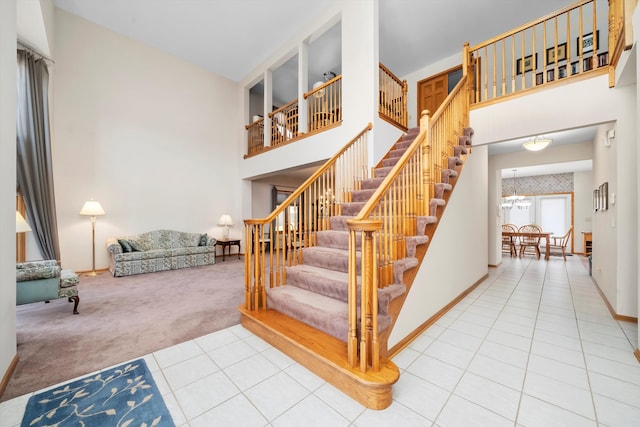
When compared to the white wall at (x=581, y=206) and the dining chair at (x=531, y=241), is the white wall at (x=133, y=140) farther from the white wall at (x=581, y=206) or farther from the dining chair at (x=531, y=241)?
the white wall at (x=581, y=206)

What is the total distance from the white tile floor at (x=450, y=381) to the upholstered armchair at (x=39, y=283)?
5.36ft

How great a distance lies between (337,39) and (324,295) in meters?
5.98

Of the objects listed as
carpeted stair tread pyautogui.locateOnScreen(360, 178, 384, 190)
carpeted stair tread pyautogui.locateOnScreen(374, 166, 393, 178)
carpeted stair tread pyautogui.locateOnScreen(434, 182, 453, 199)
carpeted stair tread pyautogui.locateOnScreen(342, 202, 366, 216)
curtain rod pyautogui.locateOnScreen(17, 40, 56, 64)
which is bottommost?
carpeted stair tread pyautogui.locateOnScreen(342, 202, 366, 216)

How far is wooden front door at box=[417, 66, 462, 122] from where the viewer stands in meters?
6.36

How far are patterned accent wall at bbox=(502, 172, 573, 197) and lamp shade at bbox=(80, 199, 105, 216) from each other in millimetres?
12453

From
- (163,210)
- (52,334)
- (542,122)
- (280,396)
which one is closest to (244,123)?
(163,210)

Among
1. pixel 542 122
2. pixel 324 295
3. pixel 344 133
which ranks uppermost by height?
pixel 344 133

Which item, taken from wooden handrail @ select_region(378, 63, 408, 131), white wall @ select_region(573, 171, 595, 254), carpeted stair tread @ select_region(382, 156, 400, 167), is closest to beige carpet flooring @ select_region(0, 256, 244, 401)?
carpeted stair tread @ select_region(382, 156, 400, 167)

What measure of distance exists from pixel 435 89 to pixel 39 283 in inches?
323

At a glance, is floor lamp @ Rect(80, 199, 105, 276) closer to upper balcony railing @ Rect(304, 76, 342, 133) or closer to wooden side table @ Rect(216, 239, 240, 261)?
wooden side table @ Rect(216, 239, 240, 261)

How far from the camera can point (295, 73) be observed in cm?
729

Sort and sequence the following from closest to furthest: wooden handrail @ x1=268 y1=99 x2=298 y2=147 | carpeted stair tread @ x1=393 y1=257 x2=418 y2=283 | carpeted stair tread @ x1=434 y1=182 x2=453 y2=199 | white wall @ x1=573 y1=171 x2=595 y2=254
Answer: carpeted stair tread @ x1=393 y1=257 x2=418 y2=283, carpeted stair tread @ x1=434 y1=182 x2=453 y2=199, wooden handrail @ x1=268 y1=99 x2=298 y2=147, white wall @ x1=573 y1=171 x2=595 y2=254

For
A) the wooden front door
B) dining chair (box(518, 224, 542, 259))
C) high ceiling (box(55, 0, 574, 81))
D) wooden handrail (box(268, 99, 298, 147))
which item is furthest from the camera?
dining chair (box(518, 224, 542, 259))

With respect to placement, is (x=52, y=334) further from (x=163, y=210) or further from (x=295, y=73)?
(x=295, y=73)
